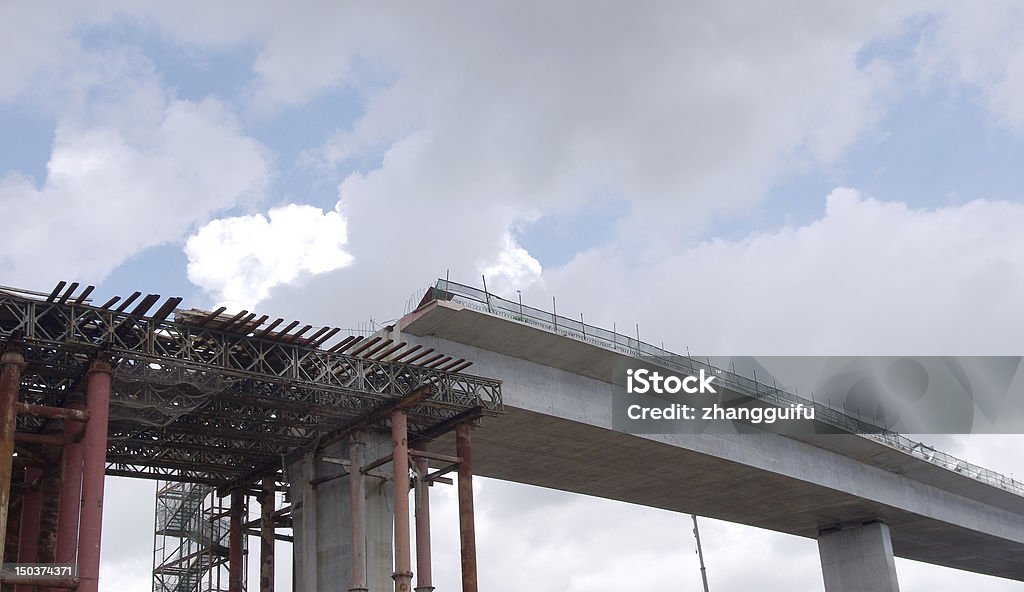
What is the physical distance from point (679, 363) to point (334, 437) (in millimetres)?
16188

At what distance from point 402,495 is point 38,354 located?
11763 mm

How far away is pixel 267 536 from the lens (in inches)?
1681

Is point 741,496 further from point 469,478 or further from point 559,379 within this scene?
point 469,478

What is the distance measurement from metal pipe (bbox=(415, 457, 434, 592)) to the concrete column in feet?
110

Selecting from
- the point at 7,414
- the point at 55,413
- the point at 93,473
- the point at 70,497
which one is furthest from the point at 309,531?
the point at 7,414

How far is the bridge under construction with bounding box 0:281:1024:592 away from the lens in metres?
30.6

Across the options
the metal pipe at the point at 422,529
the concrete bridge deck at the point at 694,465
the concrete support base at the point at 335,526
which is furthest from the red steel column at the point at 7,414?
the concrete bridge deck at the point at 694,465

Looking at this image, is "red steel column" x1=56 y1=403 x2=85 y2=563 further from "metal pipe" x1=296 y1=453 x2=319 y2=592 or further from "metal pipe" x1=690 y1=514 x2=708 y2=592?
"metal pipe" x1=690 y1=514 x2=708 y2=592

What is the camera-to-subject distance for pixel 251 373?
108ft

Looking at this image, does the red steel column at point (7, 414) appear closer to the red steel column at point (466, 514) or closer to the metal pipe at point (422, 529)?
the metal pipe at point (422, 529)

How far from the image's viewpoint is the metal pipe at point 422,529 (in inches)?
1433

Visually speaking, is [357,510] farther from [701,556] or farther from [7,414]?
[701,556]

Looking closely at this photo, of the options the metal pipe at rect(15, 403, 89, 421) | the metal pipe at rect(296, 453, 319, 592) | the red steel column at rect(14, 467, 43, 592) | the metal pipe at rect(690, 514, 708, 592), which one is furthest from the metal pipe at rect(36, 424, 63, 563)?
the metal pipe at rect(690, 514, 708, 592)

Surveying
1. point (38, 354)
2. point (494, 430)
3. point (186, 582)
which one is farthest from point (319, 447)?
point (186, 582)
